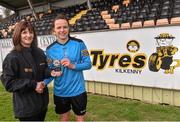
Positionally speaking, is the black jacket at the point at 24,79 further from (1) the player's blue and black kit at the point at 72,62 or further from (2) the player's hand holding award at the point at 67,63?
(1) the player's blue and black kit at the point at 72,62

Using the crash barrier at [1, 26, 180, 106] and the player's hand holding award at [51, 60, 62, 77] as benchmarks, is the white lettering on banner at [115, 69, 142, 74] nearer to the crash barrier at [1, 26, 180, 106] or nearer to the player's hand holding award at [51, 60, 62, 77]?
the crash barrier at [1, 26, 180, 106]

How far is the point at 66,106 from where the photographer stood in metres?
3.87

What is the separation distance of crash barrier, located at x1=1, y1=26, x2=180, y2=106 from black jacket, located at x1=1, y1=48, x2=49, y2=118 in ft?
11.3

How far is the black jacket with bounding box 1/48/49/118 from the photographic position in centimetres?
300

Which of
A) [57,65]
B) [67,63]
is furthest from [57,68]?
[67,63]

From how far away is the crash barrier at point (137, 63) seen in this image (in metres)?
6.06

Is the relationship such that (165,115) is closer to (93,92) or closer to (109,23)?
(93,92)

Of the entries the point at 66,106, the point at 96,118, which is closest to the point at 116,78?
the point at 96,118

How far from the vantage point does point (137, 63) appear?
666cm

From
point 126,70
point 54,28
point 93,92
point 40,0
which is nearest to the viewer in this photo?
point 54,28

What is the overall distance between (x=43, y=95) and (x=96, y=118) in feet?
8.62

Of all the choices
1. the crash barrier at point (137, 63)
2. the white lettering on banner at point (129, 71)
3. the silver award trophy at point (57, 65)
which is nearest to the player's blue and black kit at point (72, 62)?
the silver award trophy at point (57, 65)

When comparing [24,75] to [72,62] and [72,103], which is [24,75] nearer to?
[72,62]

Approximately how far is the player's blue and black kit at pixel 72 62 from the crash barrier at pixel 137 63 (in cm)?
274
